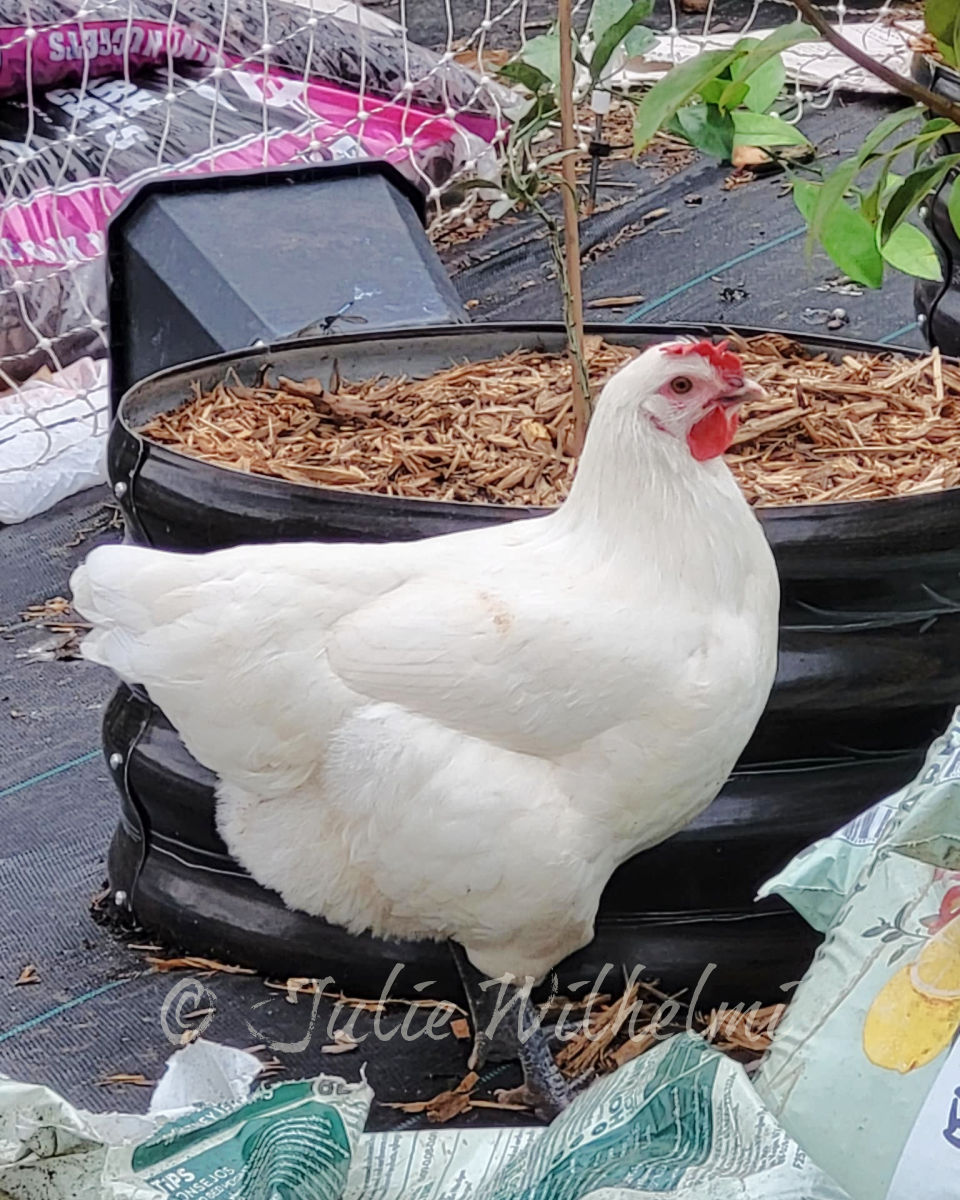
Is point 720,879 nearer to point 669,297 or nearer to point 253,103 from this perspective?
point 669,297

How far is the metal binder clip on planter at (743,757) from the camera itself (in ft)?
5.91

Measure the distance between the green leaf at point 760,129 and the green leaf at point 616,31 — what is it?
15 centimetres

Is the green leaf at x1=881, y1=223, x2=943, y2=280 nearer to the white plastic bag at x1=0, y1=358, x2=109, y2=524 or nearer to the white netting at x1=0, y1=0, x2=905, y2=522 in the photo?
the white netting at x1=0, y1=0, x2=905, y2=522

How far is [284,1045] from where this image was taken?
75.2 inches

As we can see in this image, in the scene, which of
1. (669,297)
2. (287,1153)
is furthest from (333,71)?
(287,1153)

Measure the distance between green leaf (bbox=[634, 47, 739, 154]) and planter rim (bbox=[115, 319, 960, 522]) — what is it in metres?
0.71

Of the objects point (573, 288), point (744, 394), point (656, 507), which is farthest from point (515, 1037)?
point (573, 288)

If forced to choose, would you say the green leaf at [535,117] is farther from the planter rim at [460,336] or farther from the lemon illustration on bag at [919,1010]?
the lemon illustration on bag at [919,1010]

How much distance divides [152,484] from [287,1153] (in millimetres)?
990

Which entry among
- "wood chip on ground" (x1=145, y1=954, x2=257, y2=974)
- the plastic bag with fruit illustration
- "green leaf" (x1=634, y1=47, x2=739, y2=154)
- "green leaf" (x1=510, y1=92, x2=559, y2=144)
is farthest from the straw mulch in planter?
"green leaf" (x1=634, y1=47, x2=739, y2=154)

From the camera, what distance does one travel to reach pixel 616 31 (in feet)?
5.75

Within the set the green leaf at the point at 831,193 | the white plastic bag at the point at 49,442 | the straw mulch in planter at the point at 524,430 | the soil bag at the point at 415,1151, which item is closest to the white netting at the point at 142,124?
the white plastic bag at the point at 49,442

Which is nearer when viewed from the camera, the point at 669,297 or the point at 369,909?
the point at 369,909

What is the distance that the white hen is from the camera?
5.13 feet
